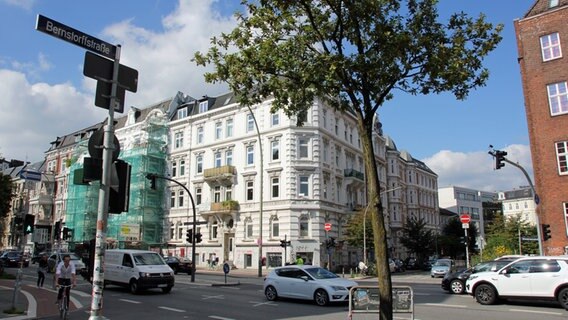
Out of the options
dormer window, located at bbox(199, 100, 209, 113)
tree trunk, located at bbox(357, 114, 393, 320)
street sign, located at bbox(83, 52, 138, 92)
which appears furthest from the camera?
dormer window, located at bbox(199, 100, 209, 113)

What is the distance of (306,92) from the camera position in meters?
10.5

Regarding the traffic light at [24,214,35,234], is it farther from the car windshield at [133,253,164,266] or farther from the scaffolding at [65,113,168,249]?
the scaffolding at [65,113,168,249]

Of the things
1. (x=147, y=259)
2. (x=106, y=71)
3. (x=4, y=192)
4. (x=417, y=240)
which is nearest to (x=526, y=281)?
(x=106, y=71)

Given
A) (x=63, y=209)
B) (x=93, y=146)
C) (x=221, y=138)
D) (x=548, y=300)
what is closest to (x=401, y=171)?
(x=221, y=138)

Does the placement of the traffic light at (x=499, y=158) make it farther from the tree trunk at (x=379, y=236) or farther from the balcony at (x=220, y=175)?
the balcony at (x=220, y=175)

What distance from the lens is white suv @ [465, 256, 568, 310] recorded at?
14867 millimetres

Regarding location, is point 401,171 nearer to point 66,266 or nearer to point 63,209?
point 63,209

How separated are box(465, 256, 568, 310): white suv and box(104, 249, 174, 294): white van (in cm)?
1277

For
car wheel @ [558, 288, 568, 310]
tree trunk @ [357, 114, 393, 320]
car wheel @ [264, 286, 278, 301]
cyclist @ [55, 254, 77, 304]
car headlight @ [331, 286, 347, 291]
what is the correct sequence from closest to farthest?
tree trunk @ [357, 114, 393, 320] < cyclist @ [55, 254, 77, 304] < car wheel @ [558, 288, 568, 310] < car headlight @ [331, 286, 347, 291] < car wheel @ [264, 286, 278, 301]

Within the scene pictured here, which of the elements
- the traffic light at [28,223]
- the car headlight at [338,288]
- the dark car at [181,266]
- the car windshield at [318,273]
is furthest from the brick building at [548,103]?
the traffic light at [28,223]

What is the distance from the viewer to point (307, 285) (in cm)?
1662

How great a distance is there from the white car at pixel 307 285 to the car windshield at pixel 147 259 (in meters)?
6.31

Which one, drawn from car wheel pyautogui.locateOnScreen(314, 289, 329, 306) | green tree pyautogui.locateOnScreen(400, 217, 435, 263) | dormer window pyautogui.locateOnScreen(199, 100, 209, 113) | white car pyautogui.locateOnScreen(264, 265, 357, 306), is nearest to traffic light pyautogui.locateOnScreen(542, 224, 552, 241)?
white car pyautogui.locateOnScreen(264, 265, 357, 306)

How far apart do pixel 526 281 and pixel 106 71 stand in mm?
14903
